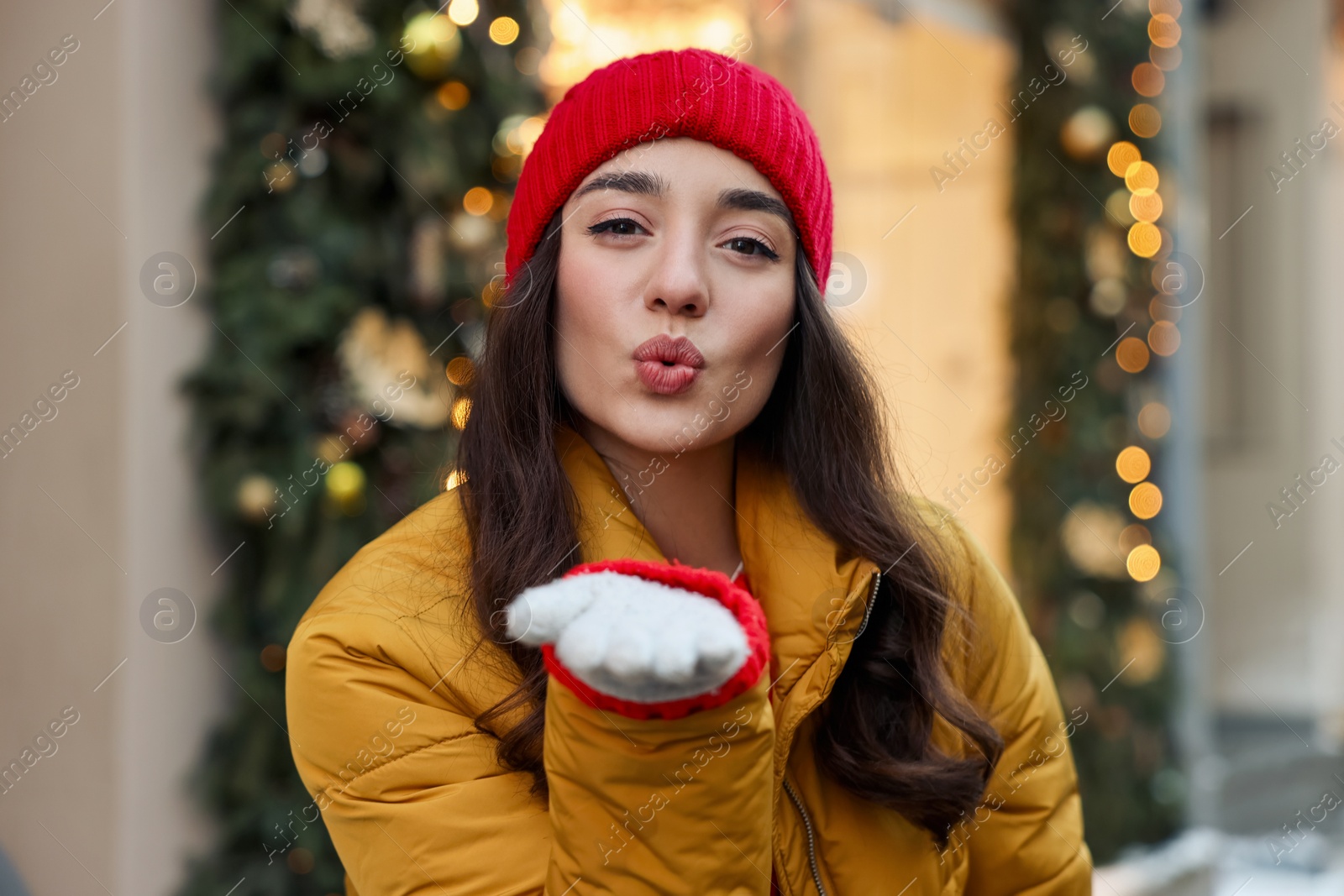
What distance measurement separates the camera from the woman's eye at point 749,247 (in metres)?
1.38

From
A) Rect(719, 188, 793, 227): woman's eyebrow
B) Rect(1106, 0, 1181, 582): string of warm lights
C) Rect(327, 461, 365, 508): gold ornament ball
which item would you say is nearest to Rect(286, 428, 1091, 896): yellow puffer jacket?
Rect(719, 188, 793, 227): woman's eyebrow

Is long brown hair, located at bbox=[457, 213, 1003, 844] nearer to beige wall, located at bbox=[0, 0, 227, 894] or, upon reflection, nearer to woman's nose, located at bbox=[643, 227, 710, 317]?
woman's nose, located at bbox=[643, 227, 710, 317]

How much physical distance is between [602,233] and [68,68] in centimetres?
138

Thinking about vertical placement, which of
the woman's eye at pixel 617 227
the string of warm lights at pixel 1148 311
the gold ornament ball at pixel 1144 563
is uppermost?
the woman's eye at pixel 617 227

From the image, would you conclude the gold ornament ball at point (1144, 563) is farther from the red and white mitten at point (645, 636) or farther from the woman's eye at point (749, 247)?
the red and white mitten at point (645, 636)

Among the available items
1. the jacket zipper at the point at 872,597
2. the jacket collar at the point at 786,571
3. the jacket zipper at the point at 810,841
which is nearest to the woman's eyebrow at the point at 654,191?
the jacket collar at the point at 786,571

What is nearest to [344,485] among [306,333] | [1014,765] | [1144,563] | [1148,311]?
[306,333]

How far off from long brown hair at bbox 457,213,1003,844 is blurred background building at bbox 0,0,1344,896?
0.15 metres

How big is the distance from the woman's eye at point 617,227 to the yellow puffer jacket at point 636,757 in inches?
9.6

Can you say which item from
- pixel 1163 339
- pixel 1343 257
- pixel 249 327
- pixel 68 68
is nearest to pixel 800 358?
pixel 249 327

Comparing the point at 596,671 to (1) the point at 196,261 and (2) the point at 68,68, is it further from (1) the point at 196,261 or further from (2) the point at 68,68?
(2) the point at 68,68

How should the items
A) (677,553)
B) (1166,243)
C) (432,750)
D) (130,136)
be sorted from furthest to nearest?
(1166,243)
(130,136)
(677,553)
(432,750)

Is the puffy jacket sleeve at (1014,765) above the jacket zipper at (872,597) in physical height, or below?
below

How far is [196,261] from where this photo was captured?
2234 mm
